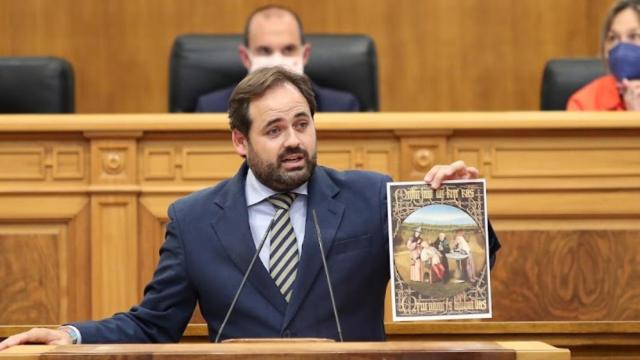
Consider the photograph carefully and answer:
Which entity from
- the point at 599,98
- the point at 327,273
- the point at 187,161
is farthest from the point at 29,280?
the point at 599,98

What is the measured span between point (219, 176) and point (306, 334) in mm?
1156

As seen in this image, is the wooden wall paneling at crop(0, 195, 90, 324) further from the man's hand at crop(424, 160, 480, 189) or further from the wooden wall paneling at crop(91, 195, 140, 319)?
the man's hand at crop(424, 160, 480, 189)

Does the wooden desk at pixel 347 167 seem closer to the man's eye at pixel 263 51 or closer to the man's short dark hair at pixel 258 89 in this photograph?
the man's eye at pixel 263 51

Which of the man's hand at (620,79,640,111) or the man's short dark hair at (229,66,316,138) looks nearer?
the man's short dark hair at (229,66,316,138)

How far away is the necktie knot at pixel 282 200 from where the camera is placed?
2439mm

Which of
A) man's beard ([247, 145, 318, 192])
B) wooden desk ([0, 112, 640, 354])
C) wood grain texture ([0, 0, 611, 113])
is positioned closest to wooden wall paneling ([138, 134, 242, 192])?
wooden desk ([0, 112, 640, 354])

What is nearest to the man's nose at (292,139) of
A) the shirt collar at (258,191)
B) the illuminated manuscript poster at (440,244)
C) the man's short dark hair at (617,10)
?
the shirt collar at (258,191)

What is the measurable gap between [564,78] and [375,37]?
1072 millimetres

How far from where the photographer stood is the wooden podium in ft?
5.91

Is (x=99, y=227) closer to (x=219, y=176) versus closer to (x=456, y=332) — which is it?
(x=219, y=176)

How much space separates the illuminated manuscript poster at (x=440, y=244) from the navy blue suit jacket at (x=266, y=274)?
112 millimetres

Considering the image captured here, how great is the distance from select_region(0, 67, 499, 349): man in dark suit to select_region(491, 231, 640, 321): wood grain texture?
0.92 m

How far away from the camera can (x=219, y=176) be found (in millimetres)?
3455

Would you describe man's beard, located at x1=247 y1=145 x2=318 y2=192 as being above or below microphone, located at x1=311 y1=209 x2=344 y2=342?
above
